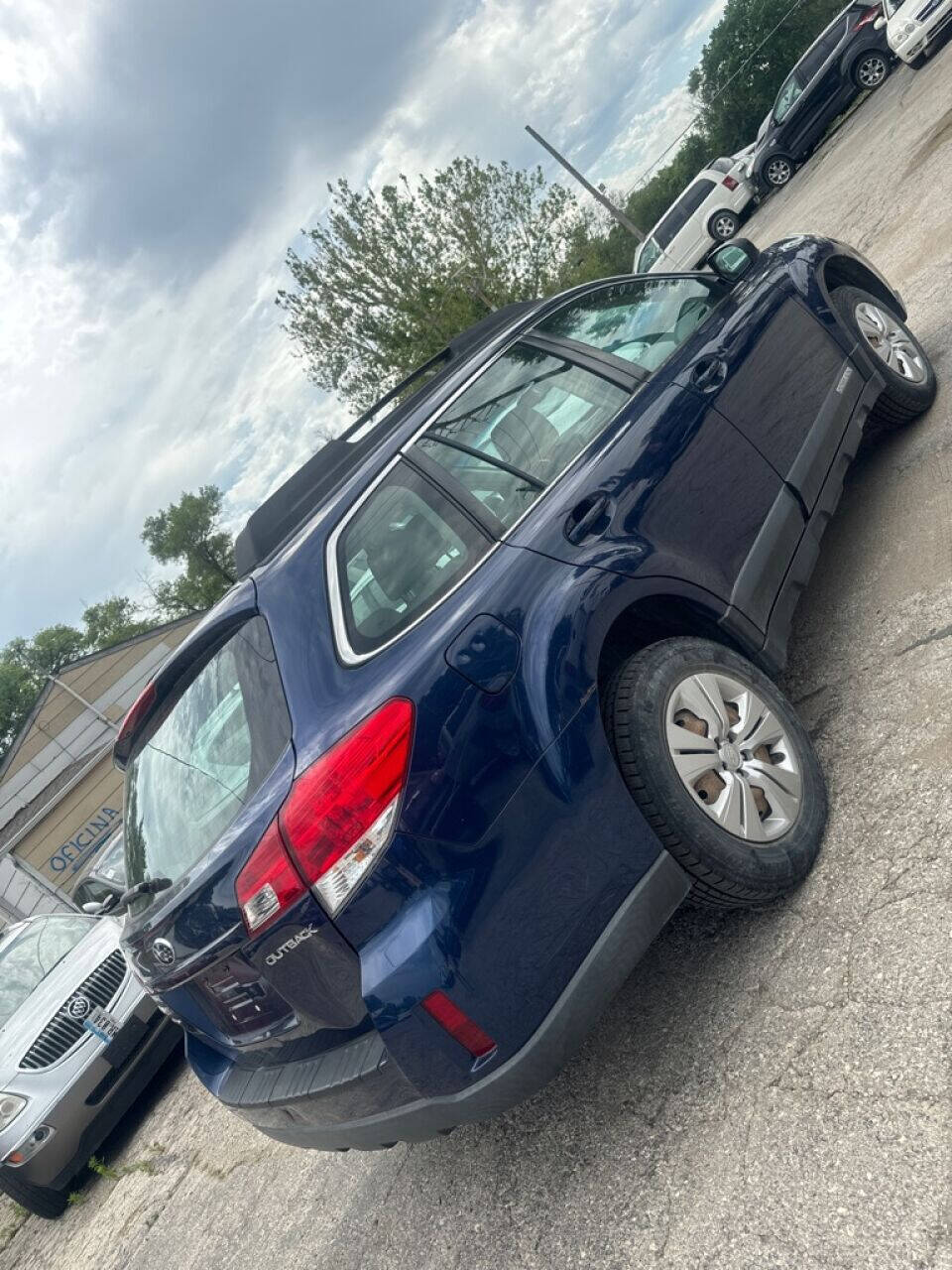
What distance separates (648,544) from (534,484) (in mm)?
402

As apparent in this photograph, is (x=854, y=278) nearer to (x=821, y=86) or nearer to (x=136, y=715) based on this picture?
(x=136, y=715)

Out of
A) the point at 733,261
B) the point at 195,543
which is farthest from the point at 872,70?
the point at 195,543

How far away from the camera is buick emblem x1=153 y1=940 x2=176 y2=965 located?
2.66 m

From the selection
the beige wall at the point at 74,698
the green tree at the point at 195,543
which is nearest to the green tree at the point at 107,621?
the green tree at the point at 195,543

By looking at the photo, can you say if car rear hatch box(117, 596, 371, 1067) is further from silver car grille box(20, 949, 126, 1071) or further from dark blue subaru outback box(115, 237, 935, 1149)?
silver car grille box(20, 949, 126, 1071)

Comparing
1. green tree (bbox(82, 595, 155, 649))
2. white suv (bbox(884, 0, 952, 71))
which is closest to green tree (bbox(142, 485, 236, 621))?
green tree (bbox(82, 595, 155, 649))

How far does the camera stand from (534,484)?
302cm

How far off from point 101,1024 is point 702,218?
63.7ft

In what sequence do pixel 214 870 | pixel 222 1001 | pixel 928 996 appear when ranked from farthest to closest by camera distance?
1. pixel 222 1001
2. pixel 214 870
3. pixel 928 996

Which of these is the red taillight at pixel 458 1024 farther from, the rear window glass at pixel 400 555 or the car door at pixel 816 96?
the car door at pixel 816 96

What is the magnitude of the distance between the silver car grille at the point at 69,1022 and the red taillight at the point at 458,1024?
4211mm

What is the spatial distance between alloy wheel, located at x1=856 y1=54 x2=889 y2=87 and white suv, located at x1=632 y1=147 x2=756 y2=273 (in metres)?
2.70

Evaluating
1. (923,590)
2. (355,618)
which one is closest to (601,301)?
(923,590)

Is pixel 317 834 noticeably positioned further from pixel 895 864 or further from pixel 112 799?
pixel 112 799
